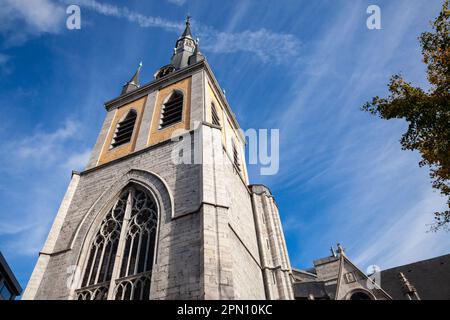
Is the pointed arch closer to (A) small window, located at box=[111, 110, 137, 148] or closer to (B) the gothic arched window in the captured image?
(B) the gothic arched window

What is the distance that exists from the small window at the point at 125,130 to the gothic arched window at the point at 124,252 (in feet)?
11.9

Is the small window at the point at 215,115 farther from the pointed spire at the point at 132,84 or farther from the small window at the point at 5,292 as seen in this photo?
the small window at the point at 5,292

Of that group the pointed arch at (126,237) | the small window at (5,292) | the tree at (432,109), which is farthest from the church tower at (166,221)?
the small window at (5,292)

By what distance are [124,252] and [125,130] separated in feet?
22.0

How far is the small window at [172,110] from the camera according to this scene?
12.6 metres

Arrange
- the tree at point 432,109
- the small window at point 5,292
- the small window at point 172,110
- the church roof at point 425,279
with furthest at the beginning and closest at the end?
1. the small window at point 5,292
2. the church roof at point 425,279
3. the small window at point 172,110
4. the tree at point 432,109

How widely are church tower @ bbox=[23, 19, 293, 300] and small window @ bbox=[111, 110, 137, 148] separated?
68mm

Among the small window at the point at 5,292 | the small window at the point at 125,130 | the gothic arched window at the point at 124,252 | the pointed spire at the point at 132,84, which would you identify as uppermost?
the pointed spire at the point at 132,84

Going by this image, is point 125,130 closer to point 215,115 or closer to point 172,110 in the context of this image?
point 172,110

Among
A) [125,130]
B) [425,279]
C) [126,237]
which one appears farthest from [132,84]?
[425,279]

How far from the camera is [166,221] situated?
27.0 feet
